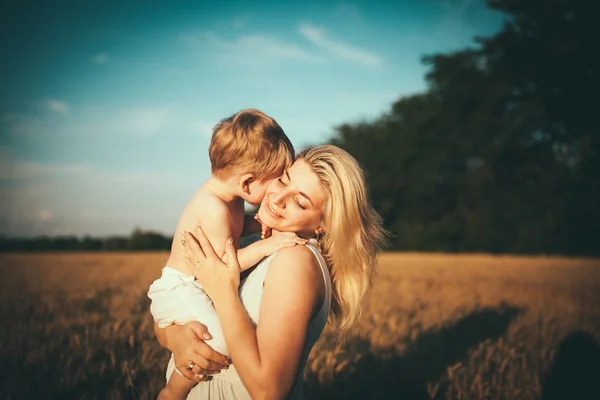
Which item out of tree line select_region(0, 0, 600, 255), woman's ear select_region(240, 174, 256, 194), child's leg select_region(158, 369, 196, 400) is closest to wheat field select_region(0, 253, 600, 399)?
child's leg select_region(158, 369, 196, 400)

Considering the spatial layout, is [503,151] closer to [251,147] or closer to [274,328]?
[251,147]

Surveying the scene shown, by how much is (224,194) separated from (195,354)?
1.32 meters

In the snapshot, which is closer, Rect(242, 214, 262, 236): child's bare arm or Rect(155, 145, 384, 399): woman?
Rect(155, 145, 384, 399): woman

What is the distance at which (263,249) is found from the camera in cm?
236

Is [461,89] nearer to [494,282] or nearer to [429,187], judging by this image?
[429,187]

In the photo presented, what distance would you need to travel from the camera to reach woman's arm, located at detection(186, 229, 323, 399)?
1.89 meters

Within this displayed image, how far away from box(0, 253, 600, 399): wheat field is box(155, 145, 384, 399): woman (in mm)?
1283

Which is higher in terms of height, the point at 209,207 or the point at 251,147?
the point at 251,147

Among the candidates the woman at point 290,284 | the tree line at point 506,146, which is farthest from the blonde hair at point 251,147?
the tree line at point 506,146

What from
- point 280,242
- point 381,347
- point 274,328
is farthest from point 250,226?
point 381,347

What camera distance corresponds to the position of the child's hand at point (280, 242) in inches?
84.4

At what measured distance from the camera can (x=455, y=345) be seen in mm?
5520

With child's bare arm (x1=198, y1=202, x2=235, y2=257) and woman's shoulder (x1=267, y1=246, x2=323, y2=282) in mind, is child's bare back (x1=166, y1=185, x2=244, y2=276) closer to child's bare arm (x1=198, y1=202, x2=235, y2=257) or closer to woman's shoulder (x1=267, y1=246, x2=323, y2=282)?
child's bare arm (x1=198, y1=202, x2=235, y2=257)

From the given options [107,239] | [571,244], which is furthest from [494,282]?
[107,239]
